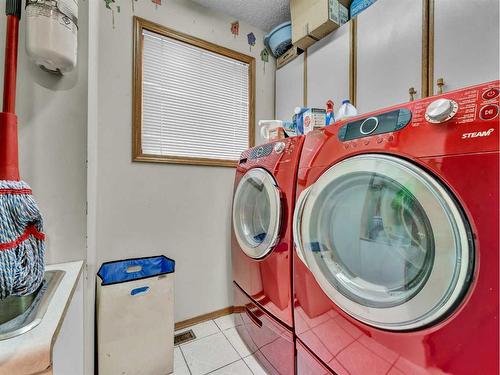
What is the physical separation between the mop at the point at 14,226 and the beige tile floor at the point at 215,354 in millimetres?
1155

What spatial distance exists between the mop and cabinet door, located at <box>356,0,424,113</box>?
158 centimetres

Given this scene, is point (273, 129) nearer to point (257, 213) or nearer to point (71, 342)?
point (257, 213)

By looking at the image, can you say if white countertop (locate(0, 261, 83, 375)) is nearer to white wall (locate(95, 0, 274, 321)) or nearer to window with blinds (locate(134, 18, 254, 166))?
white wall (locate(95, 0, 274, 321))

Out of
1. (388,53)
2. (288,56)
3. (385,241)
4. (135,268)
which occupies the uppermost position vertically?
(288,56)

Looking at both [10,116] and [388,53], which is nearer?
[10,116]

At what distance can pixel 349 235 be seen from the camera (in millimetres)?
894

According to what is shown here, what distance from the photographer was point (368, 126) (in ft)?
2.63

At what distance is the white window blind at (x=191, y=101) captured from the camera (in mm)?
1650

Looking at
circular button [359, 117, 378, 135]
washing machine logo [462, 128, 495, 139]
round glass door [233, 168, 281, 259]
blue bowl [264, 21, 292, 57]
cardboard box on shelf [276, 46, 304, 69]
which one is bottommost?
round glass door [233, 168, 281, 259]

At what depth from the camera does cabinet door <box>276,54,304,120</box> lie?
187cm

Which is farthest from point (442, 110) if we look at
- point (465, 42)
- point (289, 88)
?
point (289, 88)

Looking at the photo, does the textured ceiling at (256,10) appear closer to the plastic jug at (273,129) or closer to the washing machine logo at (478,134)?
the plastic jug at (273,129)

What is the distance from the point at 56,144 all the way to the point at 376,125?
1.14 m

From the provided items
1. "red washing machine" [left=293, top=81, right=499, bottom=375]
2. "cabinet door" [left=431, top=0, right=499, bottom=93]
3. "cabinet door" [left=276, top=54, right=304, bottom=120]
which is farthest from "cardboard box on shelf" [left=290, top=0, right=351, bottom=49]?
"red washing machine" [left=293, top=81, right=499, bottom=375]
